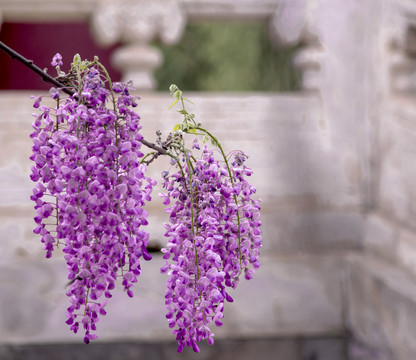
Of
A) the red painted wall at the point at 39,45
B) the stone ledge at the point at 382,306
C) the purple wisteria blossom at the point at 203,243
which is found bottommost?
the stone ledge at the point at 382,306

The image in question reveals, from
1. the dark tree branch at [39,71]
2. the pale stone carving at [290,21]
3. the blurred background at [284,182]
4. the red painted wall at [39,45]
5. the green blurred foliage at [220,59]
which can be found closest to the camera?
the dark tree branch at [39,71]

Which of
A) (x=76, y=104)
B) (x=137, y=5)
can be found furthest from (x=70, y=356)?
(x=76, y=104)

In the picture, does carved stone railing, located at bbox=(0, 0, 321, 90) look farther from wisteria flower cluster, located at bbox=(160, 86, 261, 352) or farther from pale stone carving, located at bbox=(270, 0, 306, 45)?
wisteria flower cluster, located at bbox=(160, 86, 261, 352)

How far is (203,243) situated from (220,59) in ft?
13.5

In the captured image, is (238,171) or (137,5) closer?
(238,171)

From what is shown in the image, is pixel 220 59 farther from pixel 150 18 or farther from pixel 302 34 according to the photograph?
pixel 150 18

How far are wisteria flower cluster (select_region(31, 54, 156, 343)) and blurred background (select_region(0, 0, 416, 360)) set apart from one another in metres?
1.90

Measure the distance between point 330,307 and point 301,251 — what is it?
27cm

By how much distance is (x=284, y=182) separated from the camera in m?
2.77

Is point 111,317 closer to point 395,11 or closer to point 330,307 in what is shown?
point 330,307

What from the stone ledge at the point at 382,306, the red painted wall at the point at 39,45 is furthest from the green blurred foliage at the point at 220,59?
the stone ledge at the point at 382,306

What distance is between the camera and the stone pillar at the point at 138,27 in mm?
2648

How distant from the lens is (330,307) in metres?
2.78

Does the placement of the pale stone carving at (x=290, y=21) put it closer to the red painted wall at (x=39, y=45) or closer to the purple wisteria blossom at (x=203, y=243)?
the red painted wall at (x=39, y=45)
